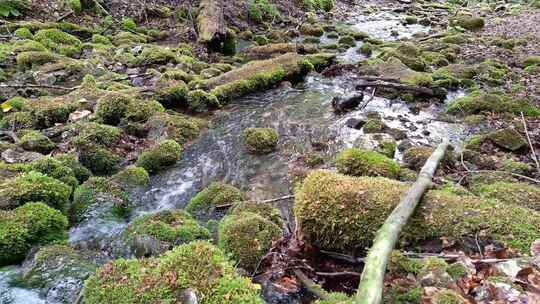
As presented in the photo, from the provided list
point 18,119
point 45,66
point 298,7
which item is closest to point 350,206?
point 18,119

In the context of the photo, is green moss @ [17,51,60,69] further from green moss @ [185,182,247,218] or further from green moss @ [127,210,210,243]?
green moss @ [127,210,210,243]

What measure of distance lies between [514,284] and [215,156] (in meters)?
5.46

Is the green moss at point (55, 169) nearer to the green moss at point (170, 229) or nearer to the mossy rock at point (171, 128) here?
the green moss at point (170, 229)

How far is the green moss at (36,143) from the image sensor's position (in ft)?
22.1

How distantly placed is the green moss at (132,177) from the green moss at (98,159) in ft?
1.50

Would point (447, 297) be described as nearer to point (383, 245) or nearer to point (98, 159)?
point (383, 245)

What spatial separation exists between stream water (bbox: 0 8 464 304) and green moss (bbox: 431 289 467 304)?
3.22m

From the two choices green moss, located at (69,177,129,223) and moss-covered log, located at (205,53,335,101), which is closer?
green moss, located at (69,177,129,223)

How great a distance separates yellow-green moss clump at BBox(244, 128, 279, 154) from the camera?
770 cm

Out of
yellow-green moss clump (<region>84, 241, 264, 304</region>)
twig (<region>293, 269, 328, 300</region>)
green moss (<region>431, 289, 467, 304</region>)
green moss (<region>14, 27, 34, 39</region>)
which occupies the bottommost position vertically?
twig (<region>293, 269, 328, 300</region>)

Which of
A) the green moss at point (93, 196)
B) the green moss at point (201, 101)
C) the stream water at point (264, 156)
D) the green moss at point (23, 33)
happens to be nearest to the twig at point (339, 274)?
the stream water at point (264, 156)

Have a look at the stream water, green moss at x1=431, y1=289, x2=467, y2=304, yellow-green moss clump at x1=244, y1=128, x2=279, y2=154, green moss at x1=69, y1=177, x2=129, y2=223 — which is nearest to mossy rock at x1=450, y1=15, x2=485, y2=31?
the stream water

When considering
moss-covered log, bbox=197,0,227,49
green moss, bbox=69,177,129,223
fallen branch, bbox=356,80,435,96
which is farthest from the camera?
moss-covered log, bbox=197,0,227,49

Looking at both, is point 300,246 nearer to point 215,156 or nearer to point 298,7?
point 215,156
